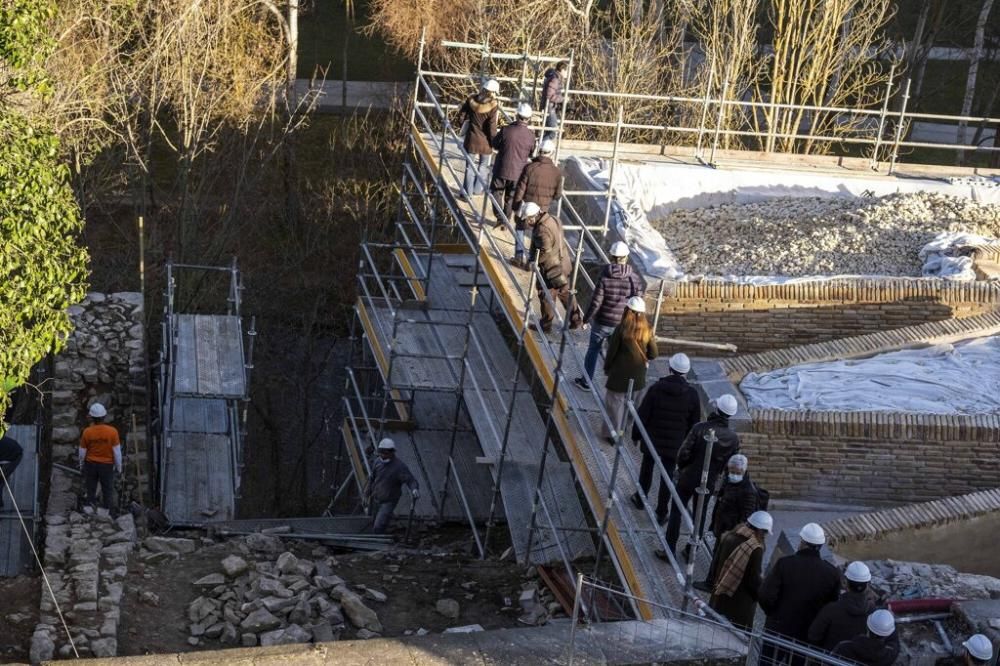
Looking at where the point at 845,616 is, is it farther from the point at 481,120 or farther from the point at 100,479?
the point at 481,120

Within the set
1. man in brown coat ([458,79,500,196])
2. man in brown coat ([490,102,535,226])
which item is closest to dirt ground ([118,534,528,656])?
man in brown coat ([490,102,535,226])

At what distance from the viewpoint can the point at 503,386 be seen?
16.8 meters

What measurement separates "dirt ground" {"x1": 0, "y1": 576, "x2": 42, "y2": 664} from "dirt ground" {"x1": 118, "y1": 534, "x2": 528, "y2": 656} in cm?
74

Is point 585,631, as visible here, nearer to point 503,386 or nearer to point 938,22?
point 503,386

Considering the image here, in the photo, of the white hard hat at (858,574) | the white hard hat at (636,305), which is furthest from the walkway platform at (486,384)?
the white hard hat at (858,574)

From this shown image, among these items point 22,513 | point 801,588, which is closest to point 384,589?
point 22,513

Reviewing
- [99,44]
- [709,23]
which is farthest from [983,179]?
[99,44]

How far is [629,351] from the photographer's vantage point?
11836 millimetres

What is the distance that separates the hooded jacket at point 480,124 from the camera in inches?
653

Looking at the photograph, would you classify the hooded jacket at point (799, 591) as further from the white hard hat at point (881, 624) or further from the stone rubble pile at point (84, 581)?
the stone rubble pile at point (84, 581)

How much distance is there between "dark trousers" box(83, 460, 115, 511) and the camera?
14656 mm

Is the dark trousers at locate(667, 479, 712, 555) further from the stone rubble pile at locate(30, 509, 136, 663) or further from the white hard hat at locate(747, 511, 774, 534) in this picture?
the stone rubble pile at locate(30, 509, 136, 663)

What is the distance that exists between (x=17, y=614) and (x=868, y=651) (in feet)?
22.9

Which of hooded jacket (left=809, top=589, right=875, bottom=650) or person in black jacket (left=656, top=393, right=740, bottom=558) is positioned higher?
person in black jacket (left=656, top=393, right=740, bottom=558)
